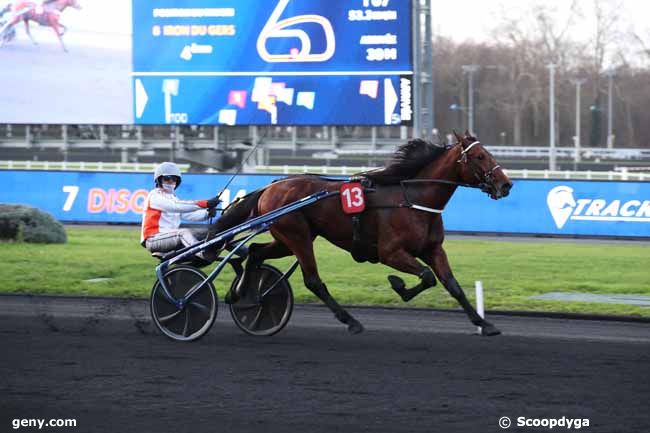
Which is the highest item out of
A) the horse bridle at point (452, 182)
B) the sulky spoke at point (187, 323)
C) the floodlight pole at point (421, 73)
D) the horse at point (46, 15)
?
the horse at point (46, 15)

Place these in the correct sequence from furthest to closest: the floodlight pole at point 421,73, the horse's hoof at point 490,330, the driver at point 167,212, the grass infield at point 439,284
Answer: the floodlight pole at point 421,73
the grass infield at point 439,284
the driver at point 167,212
the horse's hoof at point 490,330

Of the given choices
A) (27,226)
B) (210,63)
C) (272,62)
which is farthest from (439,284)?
(210,63)

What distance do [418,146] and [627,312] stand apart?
3264 millimetres

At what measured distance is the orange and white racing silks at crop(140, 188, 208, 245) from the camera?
9.52 m

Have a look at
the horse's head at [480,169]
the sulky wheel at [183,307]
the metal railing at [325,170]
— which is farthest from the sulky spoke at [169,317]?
the metal railing at [325,170]

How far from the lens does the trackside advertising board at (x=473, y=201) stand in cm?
2070

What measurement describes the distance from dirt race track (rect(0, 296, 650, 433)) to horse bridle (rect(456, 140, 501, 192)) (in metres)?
1.29

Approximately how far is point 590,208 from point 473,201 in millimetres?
2295

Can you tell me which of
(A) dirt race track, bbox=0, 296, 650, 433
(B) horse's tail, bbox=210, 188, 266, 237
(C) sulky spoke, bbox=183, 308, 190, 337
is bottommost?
(A) dirt race track, bbox=0, 296, 650, 433

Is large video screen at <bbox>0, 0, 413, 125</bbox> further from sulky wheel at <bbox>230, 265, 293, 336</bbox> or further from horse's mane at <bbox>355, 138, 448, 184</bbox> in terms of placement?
sulky wheel at <bbox>230, 265, 293, 336</bbox>

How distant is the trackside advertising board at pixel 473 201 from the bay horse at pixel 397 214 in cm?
1156

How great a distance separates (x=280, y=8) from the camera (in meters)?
21.5

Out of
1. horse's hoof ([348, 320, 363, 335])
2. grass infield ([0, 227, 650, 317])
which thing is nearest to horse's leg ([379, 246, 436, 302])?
horse's hoof ([348, 320, 363, 335])

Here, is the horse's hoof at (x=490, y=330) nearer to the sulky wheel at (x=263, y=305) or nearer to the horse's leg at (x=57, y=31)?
the sulky wheel at (x=263, y=305)
